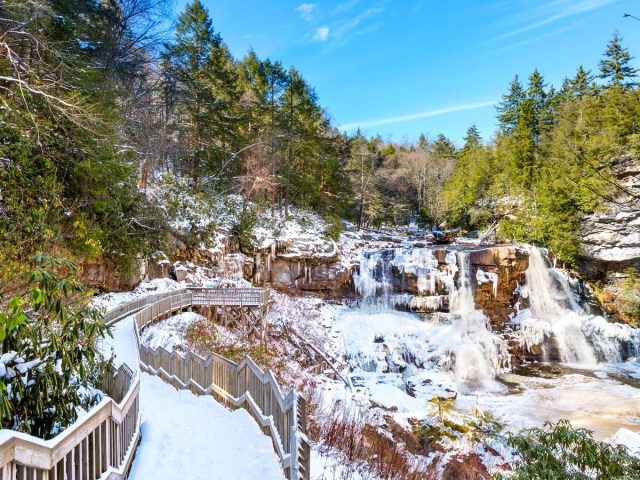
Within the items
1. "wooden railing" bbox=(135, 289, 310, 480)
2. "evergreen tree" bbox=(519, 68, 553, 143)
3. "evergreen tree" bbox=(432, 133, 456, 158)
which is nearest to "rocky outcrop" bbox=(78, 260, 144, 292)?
"wooden railing" bbox=(135, 289, 310, 480)

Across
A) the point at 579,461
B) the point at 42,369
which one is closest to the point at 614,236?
the point at 579,461

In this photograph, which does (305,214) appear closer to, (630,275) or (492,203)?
(492,203)

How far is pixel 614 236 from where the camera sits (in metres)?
20.3

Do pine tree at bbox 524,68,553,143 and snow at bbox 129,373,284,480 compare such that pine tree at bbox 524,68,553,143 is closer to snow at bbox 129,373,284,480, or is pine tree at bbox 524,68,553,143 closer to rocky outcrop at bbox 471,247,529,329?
rocky outcrop at bbox 471,247,529,329

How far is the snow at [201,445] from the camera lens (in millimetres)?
4512

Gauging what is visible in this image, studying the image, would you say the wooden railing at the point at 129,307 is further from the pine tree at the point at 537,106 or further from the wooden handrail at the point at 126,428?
the pine tree at the point at 537,106

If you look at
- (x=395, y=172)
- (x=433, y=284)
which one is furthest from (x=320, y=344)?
(x=395, y=172)

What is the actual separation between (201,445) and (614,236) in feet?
83.3

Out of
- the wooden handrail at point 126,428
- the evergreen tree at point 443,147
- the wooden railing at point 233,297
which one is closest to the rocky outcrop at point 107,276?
the wooden railing at point 233,297

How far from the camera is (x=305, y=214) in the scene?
3025 cm

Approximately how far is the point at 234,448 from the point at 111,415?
219 cm

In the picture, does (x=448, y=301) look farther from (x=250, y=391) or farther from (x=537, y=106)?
(x=537, y=106)

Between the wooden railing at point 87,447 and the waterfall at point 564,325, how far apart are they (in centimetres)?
2002

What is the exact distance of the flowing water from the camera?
13027 millimetres
